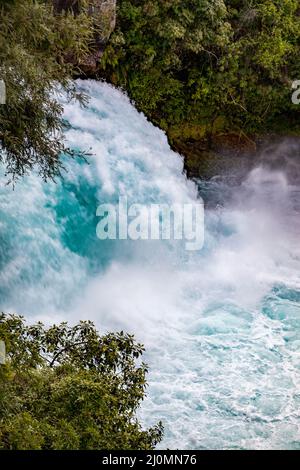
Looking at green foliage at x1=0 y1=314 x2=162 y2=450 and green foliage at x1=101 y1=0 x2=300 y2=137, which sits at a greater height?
green foliage at x1=101 y1=0 x2=300 y2=137

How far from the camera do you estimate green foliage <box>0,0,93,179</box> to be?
6.02 metres

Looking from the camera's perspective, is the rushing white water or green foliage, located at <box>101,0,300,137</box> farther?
green foliage, located at <box>101,0,300,137</box>

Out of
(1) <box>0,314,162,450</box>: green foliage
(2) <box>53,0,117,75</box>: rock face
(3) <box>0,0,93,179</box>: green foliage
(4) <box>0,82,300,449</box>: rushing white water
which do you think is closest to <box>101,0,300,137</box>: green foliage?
(2) <box>53,0,117,75</box>: rock face

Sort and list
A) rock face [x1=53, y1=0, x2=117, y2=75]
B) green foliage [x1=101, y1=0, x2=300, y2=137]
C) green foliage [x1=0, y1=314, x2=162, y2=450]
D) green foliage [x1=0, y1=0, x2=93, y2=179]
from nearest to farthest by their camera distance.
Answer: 1. green foliage [x1=0, y1=314, x2=162, y2=450]
2. green foliage [x1=0, y1=0, x2=93, y2=179]
3. rock face [x1=53, y1=0, x2=117, y2=75]
4. green foliage [x1=101, y1=0, x2=300, y2=137]

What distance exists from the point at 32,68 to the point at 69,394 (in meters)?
3.19

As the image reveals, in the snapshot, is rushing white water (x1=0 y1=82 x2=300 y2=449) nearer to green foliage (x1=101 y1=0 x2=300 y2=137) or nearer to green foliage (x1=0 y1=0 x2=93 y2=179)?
green foliage (x1=101 y1=0 x2=300 y2=137)

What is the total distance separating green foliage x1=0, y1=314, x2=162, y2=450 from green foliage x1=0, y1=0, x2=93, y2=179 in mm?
2437

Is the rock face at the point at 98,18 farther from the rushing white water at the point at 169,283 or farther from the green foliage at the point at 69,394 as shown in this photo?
the green foliage at the point at 69,394

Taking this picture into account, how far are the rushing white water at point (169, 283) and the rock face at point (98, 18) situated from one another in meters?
0.47

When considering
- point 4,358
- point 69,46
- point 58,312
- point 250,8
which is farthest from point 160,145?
point 4,358

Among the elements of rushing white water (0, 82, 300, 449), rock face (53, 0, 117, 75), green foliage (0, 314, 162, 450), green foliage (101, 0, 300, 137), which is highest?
green foliage (101, 0, 300, 137)

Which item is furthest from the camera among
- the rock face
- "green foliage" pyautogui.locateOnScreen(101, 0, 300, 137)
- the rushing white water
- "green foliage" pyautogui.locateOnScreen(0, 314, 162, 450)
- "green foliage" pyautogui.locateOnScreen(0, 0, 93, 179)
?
"green foliage" pyautogui.locateOnScreen(101, 0, 300, 137)

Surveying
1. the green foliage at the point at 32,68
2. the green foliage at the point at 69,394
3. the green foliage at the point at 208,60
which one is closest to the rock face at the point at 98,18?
the green foliage at the point at 208,60

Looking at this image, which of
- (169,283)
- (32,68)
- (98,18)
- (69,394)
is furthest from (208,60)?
(69,394)
